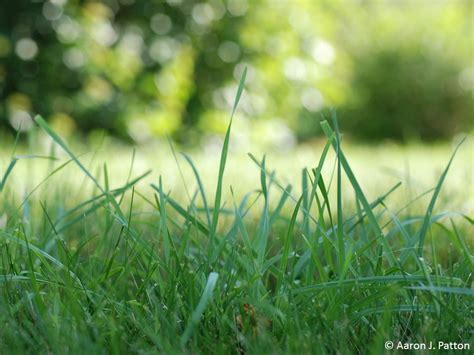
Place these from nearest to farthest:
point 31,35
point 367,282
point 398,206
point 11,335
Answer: point 11,335 → point 367,282 → point 398,206 → point 31,35

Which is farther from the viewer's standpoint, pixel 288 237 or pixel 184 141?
pixel 184 141

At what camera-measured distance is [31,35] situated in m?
5.35

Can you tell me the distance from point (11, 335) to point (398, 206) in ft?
5.11

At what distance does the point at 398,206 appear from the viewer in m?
2.27

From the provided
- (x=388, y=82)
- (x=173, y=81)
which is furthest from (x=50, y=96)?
(x=388, y=82)

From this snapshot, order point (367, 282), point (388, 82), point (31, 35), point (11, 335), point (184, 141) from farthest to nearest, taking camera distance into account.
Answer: point (388, 82), point (184, 141), point (31, 35), point (367, 282), point (11, 335)

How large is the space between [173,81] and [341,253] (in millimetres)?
4606

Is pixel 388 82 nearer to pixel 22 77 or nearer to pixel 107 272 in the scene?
pixel 22 77

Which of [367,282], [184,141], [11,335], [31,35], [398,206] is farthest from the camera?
[184,141]

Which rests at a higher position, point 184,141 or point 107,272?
point 107,272

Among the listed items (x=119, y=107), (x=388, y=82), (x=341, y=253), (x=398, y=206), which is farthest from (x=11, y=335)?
(x=388, y=82)

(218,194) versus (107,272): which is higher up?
(218,194)

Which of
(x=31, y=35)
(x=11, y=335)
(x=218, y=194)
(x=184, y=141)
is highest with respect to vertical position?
(x=31, y=35)

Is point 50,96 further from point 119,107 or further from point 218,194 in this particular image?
point 218,194
